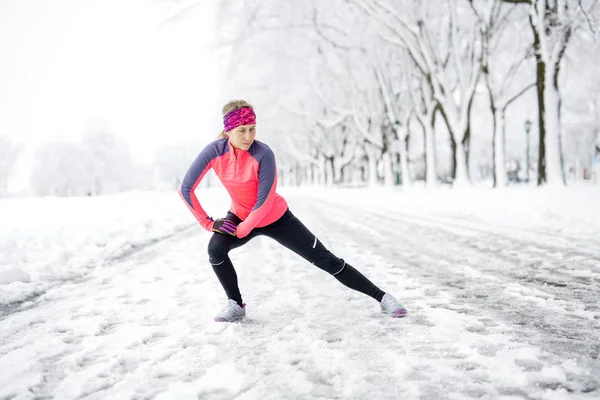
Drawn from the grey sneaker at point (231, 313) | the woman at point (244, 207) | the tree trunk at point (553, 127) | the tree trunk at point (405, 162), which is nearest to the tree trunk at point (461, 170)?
the tree trunk at point (553, 127)

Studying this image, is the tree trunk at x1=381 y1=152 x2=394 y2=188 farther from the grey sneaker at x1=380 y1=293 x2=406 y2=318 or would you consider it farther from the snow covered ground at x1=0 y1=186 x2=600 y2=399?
the grey sneaker at x1=380 y1=293 x2=406 y2=318

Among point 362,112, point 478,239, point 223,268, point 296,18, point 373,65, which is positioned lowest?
point 478,239

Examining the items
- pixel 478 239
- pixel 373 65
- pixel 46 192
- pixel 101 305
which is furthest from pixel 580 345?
pixel 46 192

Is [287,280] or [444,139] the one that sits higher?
[444,139]

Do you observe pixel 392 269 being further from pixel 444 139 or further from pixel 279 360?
pixel 444 139

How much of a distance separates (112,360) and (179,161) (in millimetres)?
94207

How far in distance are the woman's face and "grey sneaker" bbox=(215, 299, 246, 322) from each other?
123 centimetres

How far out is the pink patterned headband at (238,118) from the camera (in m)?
2.98

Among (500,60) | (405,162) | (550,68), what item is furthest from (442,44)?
(405,162)

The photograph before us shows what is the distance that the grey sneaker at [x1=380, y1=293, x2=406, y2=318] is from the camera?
3178 mm

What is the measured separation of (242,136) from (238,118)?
0.44ft

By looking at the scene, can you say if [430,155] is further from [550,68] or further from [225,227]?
[225,227]

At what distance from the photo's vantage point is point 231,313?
10.4 ft

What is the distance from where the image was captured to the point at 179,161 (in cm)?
9250
